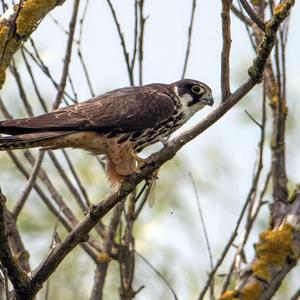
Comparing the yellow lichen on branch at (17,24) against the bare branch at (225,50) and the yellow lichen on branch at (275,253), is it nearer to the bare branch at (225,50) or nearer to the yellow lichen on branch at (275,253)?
the bare branch at (225,50)

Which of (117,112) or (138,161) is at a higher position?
(117,112)

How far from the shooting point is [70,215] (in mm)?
5762

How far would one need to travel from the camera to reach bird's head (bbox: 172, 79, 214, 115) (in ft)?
19.8

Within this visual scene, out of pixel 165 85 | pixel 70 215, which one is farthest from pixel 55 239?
pixel 165 85

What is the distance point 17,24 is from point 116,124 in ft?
3.64

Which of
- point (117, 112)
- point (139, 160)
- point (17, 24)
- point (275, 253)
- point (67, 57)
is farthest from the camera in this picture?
point (117, 112)

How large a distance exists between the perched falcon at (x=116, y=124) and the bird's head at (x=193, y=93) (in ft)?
0.04

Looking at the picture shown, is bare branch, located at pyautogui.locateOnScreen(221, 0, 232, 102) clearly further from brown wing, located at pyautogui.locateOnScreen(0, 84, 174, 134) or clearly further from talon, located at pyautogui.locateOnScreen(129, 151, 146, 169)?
brown wing, located at pyautogui.locateOnScreen(0, 84, 174, 134)

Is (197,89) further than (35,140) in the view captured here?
Yes

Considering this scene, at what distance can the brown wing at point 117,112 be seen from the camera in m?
5.20

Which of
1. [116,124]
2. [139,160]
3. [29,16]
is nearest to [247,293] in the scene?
[139,160]

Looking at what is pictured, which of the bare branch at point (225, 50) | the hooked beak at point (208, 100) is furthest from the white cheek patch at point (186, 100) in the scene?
the bare branch at point (225, 50)

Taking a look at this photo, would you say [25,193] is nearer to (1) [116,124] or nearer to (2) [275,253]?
(1) [116,124]

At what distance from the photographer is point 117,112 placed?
553cm
